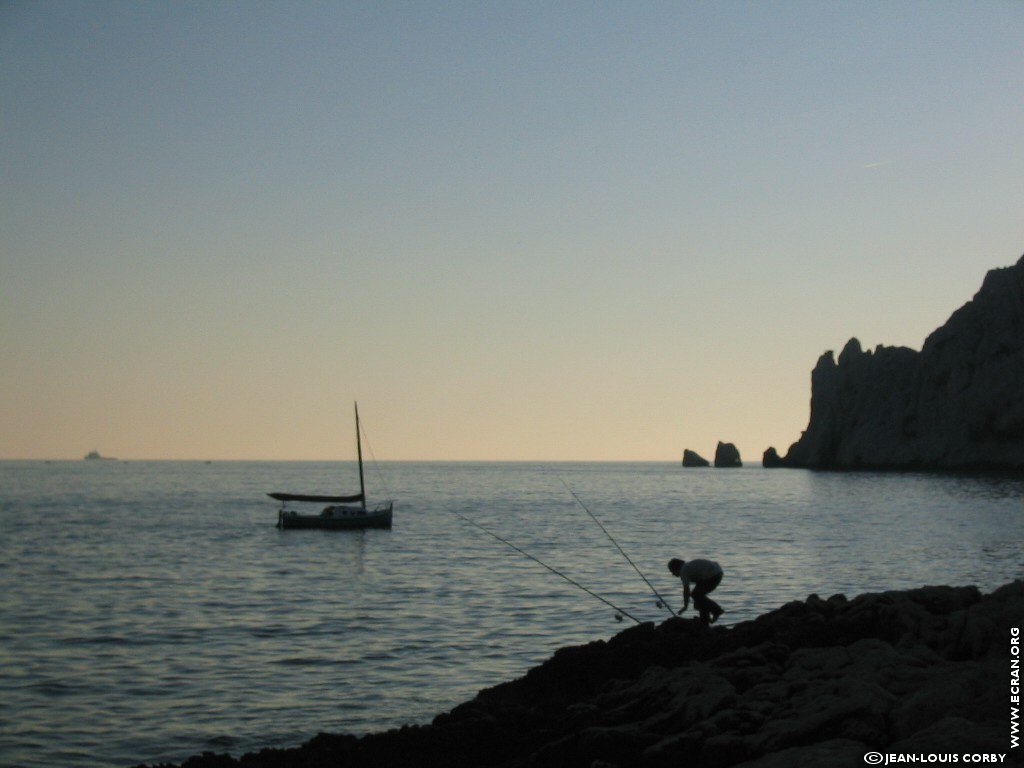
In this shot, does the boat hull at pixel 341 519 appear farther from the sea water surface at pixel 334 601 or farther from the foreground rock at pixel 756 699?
the foreground rock at pixel 756 699

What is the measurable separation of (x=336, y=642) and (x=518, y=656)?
15.1 feet

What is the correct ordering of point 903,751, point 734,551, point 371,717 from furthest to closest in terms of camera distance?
point 734,551
point 371,717
point 903,751

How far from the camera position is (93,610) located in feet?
87.1

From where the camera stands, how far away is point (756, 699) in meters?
10.2

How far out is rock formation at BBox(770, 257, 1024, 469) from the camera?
317 ft

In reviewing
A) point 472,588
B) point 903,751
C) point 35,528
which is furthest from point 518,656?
point 35,528

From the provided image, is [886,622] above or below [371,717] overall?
above

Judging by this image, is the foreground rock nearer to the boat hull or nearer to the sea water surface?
the sea water surface

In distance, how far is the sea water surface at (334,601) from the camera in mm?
15508

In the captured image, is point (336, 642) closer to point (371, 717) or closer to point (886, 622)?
point (371, 717)

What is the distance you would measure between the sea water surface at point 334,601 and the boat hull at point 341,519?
0.79 meters

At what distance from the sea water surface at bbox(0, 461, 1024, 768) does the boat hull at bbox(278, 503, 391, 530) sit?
79cm

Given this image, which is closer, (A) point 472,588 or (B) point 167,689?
(B) point 167,689

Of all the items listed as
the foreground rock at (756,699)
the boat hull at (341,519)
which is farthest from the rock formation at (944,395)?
the foreground rock at (756,699)
